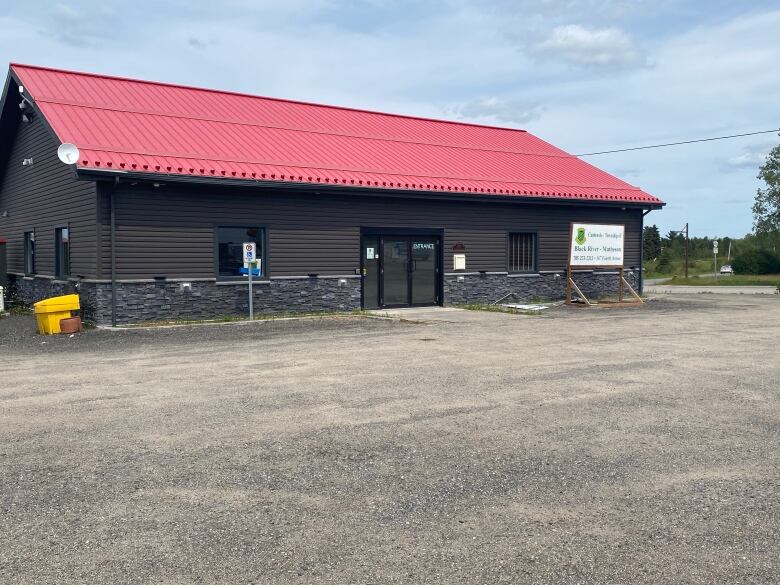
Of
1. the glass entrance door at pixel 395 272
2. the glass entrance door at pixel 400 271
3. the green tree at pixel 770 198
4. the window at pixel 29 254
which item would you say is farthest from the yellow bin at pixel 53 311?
the green tree at pixel 770 198

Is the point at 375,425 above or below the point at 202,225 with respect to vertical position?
below

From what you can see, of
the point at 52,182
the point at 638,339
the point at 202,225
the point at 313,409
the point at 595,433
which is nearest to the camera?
the point at 595,433

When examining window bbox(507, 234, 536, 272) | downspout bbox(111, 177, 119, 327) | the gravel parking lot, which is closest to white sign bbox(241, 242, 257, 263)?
downspout bbox(111, 177, 119, 327)

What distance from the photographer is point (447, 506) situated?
15.9 feet

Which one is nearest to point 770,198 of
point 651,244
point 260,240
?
point 651,244

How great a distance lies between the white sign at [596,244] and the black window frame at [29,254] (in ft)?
55.6

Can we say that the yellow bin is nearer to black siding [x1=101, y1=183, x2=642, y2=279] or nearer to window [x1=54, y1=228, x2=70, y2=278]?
black siding [x1=101, y1=183, x2=642, y2=279]

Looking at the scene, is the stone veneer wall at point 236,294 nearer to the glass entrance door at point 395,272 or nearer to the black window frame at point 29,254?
the black window frame at point 29,254

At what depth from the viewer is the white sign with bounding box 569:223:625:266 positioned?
22.7m

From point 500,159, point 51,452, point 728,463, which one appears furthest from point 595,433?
point 500,159

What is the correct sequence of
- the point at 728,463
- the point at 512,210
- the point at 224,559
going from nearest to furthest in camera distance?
the point at 224,559, the point at 728,463, the point at 512,210

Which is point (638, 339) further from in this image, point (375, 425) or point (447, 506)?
point (447, 506)

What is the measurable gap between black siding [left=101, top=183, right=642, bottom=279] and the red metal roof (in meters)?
0.64

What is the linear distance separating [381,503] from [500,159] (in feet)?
71.2
